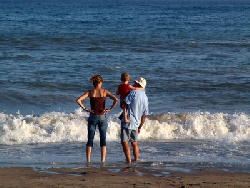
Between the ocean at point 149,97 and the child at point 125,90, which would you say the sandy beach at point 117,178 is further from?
the child at point 125,90

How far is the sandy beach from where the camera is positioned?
7.82 metres

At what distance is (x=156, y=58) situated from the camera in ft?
82.6

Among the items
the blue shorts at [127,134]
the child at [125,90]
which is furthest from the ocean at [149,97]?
the child at [125,90]

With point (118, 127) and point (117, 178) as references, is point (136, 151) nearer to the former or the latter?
point (117, 178)

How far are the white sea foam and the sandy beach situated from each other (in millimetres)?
3439

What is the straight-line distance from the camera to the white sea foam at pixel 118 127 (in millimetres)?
12461

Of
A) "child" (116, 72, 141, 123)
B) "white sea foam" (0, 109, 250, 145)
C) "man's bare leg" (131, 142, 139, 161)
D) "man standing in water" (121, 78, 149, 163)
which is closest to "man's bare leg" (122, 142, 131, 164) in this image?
"man standing in water" (121, 78, 149, 163)

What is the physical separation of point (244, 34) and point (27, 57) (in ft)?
62.8

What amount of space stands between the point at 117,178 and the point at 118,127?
4.95 m

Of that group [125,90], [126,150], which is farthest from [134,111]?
[126,150]

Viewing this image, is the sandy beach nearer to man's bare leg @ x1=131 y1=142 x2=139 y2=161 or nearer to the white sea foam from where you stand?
man's bare leg @ x1=131 y1=142 x2=139 y2=161

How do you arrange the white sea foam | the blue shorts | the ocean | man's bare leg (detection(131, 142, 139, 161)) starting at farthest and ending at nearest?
the white sea foam < the ocean < man's bare leg (detection(131, 142, 139, 161)) < the blue shorts

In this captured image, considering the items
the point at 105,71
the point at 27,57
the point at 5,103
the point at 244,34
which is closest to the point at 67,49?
the point at 27,57

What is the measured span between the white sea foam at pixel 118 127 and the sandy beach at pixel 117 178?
344cm
